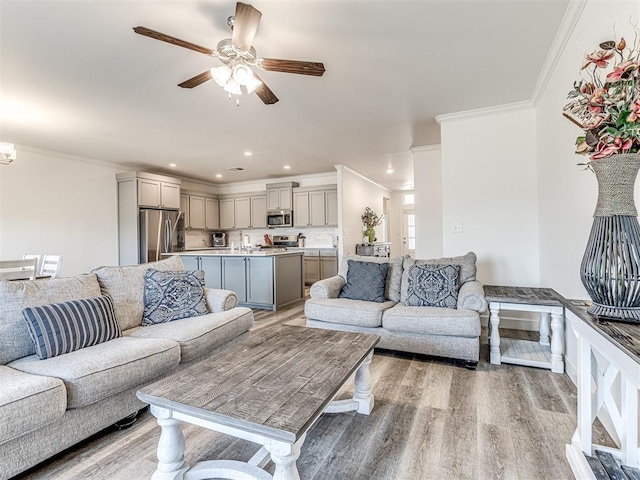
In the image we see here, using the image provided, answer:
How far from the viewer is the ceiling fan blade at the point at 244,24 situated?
1.82m

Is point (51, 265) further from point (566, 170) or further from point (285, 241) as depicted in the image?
point (566, 170)

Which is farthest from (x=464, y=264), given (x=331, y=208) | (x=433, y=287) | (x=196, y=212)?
(x=196, y=212)

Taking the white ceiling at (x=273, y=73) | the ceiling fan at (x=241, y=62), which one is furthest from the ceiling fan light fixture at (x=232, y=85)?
the white ceiling at (x=273, y=73)

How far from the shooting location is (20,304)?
191 cm

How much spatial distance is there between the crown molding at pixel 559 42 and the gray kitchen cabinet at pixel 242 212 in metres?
6.26

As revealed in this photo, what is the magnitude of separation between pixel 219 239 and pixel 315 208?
2853 millimetres

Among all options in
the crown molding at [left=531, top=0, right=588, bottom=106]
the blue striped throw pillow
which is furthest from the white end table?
the blue striped throw pillow

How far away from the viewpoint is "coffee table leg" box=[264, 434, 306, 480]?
111cm

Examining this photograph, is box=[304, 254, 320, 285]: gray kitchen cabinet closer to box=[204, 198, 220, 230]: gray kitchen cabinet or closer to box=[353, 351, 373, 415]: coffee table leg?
box=[204, 198, 220, 230]: gray kitchen cabinet

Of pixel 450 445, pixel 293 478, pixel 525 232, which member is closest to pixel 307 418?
pixel 293 478

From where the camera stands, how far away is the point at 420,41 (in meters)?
2.41

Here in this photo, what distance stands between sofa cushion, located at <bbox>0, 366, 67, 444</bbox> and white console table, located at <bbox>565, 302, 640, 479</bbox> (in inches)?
90.1

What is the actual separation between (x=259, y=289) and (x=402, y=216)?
6676mm

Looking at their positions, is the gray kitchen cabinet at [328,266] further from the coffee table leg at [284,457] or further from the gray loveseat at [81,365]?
the coffee table leg at [284,457]
